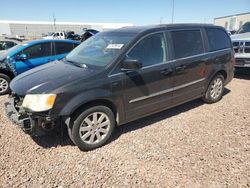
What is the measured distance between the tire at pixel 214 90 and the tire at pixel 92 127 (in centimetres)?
265

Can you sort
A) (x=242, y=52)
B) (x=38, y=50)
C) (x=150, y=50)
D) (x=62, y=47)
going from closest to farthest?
(x=150, y=50)
(x=38, y=50)
(x=62, y=47)
(x=242, y=52)

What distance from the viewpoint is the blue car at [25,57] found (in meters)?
5.54

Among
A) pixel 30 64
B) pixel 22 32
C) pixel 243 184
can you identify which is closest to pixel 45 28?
pixel 22 32

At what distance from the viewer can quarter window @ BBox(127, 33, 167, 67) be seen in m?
3.28

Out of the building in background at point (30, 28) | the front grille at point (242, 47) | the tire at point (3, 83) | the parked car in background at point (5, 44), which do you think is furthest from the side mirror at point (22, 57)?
the building in background at point (30, 28)

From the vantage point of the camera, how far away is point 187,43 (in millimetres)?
3967

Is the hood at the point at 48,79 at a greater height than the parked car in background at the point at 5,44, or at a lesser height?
lesser

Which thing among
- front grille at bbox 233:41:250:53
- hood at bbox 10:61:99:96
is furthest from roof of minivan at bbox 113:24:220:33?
front grille at bbox 233:41:250:53

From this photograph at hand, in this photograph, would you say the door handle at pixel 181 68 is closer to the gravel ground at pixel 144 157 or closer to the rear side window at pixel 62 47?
the gravel ground at pixel 144 157

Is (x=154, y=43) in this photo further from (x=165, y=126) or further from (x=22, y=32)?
(x=22, y=32)

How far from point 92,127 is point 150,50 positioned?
1.63 metres

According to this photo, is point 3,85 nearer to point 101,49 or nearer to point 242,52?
point 101,49

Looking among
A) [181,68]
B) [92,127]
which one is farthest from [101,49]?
[181,68]

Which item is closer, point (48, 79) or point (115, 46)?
point (48, 79)
